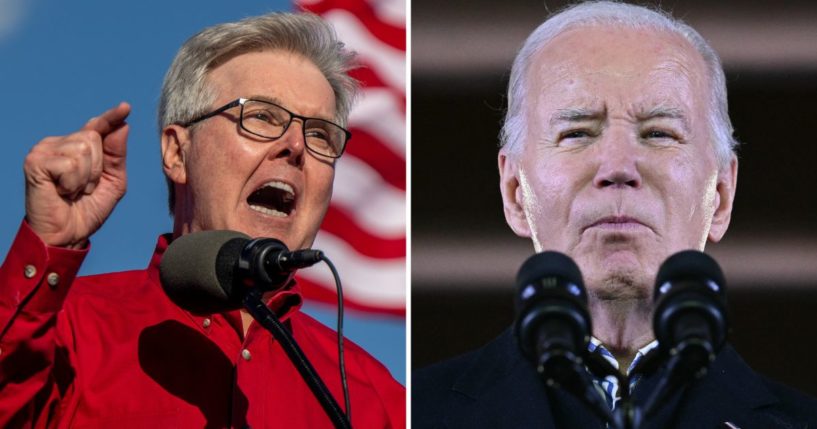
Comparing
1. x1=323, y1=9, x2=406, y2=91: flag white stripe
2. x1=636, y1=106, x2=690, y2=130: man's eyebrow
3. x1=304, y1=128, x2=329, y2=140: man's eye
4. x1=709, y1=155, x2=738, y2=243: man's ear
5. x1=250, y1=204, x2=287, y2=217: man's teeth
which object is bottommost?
x1=250, y1=204, x2=287, y2=217: man's teeth

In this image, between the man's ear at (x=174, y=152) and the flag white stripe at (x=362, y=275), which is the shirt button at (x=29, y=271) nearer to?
Result: the man's ear at (x=174, y=152)

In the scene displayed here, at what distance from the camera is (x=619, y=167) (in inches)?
121

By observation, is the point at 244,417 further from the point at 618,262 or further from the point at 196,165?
the point at 618,262

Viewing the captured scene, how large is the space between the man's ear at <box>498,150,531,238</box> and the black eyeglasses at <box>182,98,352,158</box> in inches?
18.0

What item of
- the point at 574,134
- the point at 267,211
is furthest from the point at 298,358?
the point at 574,134

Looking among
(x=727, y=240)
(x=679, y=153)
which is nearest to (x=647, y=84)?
(x=679, y=153)

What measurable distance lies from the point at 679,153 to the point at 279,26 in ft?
3.17

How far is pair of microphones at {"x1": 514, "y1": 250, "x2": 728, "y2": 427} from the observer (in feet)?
5.82

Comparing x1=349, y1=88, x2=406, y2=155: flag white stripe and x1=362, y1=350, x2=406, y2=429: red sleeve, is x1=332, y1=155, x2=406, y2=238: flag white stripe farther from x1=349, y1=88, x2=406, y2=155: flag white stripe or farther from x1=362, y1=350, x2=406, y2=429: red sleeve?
x1=362, y1=350, x2=406, y2=429: red sleeve

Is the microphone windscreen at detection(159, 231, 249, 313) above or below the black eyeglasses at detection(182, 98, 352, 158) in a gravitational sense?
below

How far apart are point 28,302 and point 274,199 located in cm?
83

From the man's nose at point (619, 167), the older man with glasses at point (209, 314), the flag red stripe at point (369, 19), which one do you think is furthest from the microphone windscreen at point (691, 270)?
the flag red stripe at point (369, 19)

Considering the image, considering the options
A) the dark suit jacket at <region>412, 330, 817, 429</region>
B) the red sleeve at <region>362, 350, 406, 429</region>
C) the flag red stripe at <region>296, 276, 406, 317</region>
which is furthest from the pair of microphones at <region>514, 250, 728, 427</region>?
the flag red stripe at <region>296, 276, 406, 317</region>

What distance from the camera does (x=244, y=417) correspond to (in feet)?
8.95
